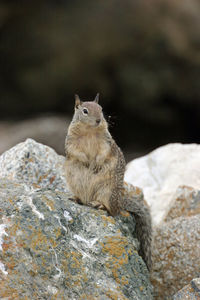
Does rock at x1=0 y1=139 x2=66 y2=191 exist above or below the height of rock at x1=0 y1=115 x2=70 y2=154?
above

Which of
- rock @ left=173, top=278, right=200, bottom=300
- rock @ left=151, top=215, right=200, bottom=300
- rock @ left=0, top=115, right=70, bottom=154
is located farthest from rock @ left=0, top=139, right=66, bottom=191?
rock @ left=0, top=115, right=70, bottom=154

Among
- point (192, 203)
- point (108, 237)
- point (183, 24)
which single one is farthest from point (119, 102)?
point (108, 237)

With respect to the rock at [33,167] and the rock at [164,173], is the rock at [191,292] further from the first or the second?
the rock at [164,173]

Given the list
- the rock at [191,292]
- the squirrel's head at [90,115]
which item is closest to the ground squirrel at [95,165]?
the squirrel's head at [90,115]

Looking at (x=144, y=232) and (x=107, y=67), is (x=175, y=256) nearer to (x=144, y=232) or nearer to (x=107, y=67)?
(x=144, y=232)

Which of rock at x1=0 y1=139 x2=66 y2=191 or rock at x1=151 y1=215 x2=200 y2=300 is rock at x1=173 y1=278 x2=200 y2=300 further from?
rock at x1=0 y1=139 x2=66 y2=191
